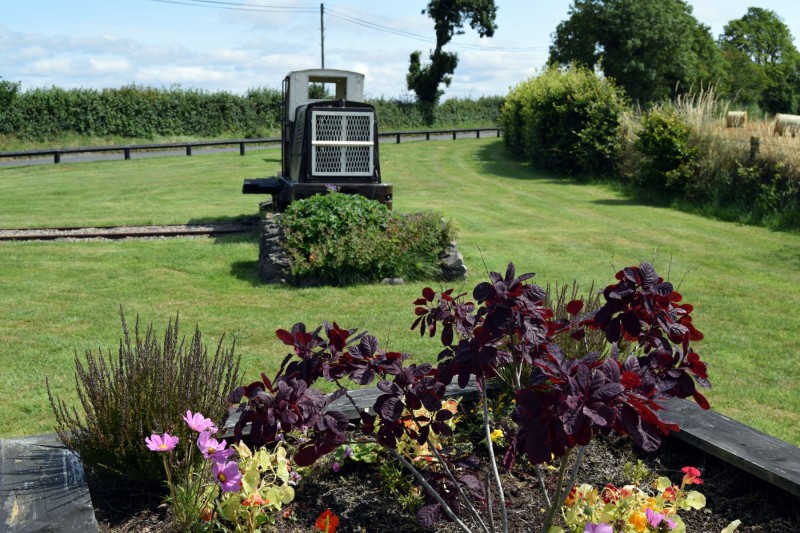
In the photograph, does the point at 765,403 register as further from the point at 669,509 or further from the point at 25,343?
the point at 25,343

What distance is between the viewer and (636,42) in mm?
34656

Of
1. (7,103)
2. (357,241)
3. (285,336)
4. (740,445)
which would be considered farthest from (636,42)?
(285,336)

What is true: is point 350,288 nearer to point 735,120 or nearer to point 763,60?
point 735,120

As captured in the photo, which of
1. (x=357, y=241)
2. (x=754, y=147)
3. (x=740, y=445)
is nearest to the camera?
(x=740, y=445)

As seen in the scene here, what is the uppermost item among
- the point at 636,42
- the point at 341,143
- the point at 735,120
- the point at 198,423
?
the point at 636,42

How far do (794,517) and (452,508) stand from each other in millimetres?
1277

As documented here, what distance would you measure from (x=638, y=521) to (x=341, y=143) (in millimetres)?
9711

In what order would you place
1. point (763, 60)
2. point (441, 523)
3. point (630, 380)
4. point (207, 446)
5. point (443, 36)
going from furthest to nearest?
1. point (763, 60)
2. point (443, 36)
3. point (441, 523)
4. point (207, 446)
5. point (630, 380)

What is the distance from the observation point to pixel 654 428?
2.02m

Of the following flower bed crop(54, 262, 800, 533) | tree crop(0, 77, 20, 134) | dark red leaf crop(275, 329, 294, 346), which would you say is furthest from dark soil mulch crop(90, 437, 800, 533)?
tree crop(0, 77, 20, 134)

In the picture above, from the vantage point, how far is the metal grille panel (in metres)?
11.8

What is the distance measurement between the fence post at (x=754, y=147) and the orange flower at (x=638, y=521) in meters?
13.3

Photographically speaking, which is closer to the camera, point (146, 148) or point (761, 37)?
point (146, 148)

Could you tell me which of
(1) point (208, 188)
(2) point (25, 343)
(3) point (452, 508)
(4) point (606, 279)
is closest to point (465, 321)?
(3) point (452, 508)
